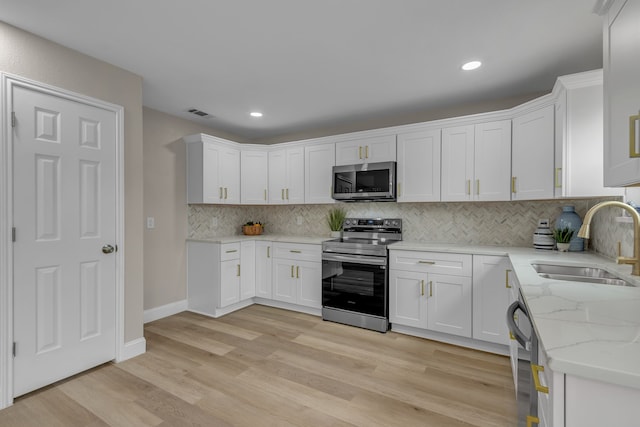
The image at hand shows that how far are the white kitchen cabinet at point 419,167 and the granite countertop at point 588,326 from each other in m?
1.71

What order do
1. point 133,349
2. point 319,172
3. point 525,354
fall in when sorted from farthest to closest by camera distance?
point 319,172
point 133,349
point 525,354

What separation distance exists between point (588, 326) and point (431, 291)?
6.72 feet

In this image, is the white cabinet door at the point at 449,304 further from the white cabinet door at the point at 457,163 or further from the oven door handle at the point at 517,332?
the oven door handle at the point at 517,332

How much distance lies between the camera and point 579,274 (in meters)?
2.00

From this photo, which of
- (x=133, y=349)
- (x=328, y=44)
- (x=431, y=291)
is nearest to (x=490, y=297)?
(x=431, y=291)

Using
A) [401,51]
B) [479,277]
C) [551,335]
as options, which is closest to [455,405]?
[479,277]

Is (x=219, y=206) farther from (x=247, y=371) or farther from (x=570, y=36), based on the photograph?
(x=570, y=36)

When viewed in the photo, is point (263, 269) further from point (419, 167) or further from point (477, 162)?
point (477, 162)

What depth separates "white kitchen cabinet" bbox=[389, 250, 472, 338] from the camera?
9.04ft

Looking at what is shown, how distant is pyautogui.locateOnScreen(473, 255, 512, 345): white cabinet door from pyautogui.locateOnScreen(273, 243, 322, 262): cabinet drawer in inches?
67.0

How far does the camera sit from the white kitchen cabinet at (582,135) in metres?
2.10

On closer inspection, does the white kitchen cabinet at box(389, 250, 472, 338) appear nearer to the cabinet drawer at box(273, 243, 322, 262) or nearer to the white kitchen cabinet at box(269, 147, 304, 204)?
the cabinet drawer at box(273, 243, 322, 262)

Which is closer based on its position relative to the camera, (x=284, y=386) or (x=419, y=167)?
(x=284, y=386)

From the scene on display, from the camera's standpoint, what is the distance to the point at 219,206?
14.1ft
